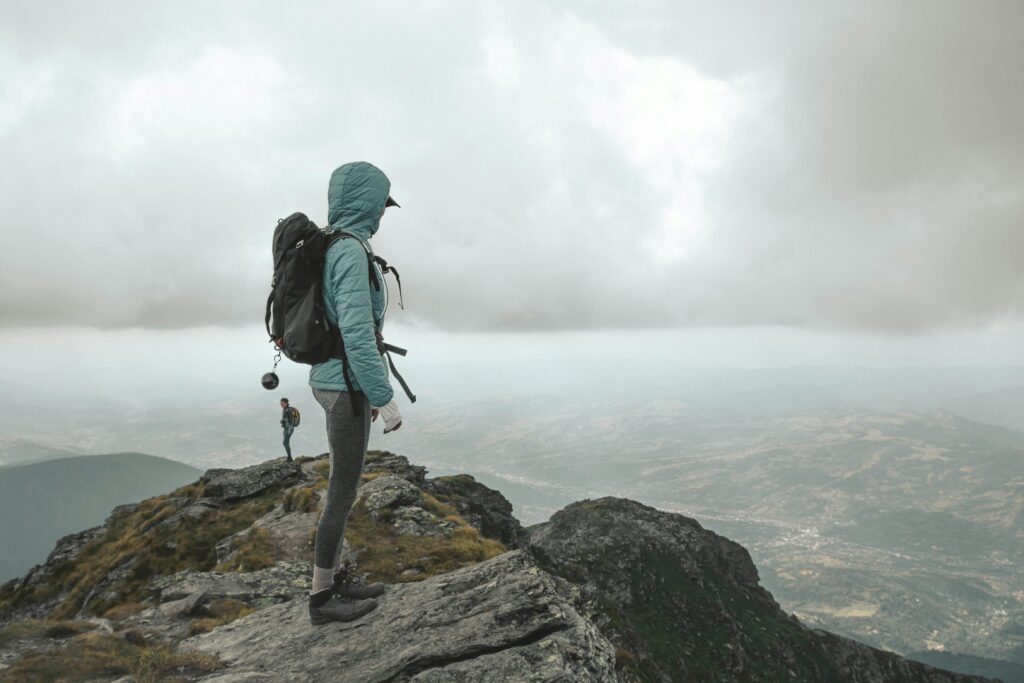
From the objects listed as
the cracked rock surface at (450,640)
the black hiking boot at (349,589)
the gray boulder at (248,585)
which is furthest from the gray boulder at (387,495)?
the black hiking boot at (349,589)

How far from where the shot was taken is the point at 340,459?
845cm

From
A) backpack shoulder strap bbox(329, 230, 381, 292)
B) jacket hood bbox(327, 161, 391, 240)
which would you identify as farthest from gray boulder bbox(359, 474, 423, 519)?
jacket hood bbox(327, 161, 391, 240)

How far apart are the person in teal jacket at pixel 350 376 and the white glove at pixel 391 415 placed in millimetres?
15

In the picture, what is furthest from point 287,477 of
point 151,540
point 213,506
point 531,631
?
point 531,631

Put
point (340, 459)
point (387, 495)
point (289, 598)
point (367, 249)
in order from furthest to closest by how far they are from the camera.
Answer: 1. point (387, 495)
2. point (289, 598)
3. point (367, 249)
4. point (340, 459)

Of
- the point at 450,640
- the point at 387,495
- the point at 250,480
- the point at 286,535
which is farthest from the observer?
the point at 250,480

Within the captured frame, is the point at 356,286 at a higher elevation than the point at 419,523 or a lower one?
higher

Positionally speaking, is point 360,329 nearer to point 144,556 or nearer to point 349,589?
point 349,589

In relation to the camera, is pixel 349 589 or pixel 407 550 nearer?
pixel 349 589

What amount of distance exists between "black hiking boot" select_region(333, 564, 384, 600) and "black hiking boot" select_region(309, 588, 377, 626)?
175 millimetres

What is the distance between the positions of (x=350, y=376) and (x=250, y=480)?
2736cm

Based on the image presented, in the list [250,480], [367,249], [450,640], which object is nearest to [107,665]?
[450,640]

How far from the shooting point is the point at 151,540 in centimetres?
2534

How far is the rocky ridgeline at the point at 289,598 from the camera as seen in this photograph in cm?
755
